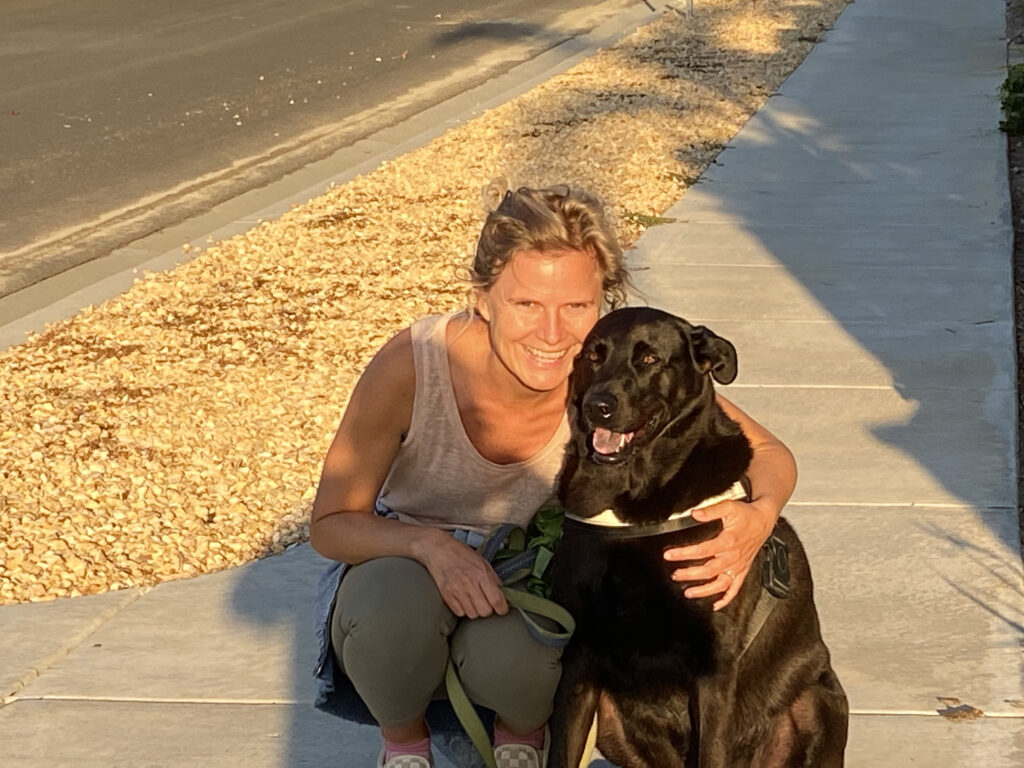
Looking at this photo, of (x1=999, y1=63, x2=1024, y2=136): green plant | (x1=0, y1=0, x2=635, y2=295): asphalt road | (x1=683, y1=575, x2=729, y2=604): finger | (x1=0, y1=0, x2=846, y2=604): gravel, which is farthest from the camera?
(x1=999, y1=63, x2=1024, y2=136): green plant

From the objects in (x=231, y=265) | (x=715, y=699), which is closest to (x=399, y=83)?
(x=231, y=265)

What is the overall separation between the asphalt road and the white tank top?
16.8ft

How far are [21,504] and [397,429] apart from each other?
2.17 metres

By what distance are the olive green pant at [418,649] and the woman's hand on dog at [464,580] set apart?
0.03 m

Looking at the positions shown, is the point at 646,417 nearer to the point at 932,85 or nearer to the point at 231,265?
the point at 231,265

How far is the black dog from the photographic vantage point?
3143mm

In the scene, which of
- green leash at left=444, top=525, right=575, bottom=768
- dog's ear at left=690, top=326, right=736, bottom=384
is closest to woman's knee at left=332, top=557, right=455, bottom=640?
green leash at left=444, top=525, right=575, bottom=768

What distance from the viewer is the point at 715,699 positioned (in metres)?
3.12

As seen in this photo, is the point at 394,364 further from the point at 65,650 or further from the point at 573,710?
the point at 65,650

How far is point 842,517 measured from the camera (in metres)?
4.93

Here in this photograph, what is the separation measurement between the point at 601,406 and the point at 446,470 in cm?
49

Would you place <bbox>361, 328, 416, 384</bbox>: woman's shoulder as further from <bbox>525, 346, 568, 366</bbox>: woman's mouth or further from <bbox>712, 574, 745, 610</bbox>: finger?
<bbox>712, 574, 745, 610</bbox>: finger

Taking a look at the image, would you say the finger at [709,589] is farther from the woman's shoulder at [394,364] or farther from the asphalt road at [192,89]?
the asphalt road at [192,89]

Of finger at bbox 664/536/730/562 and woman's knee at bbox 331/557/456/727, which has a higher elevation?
finger at bbox 664/536/730/562
